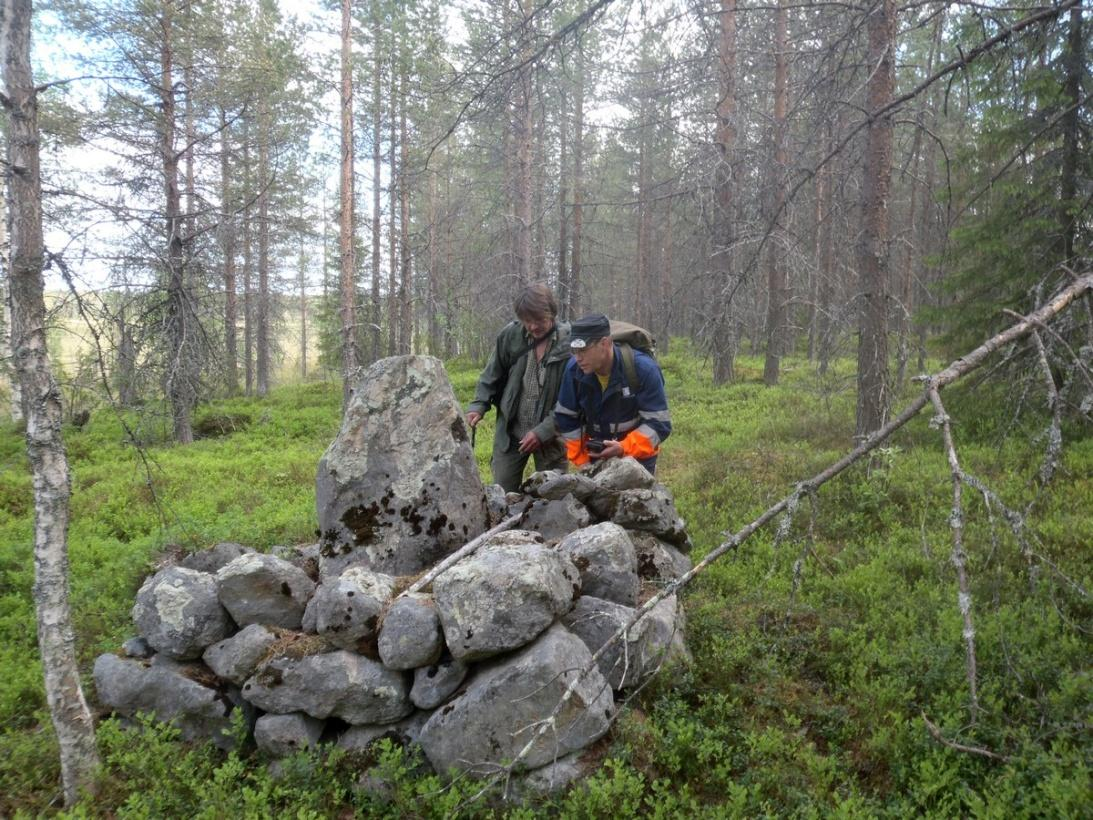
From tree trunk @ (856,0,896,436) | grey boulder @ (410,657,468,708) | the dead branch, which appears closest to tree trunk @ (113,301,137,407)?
grey boulder @ (410,657,468,708)

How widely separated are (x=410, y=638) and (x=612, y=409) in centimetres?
250

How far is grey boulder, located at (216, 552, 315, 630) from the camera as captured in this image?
4352mm

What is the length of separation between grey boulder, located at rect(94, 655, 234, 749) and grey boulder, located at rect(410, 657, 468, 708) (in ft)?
4.05

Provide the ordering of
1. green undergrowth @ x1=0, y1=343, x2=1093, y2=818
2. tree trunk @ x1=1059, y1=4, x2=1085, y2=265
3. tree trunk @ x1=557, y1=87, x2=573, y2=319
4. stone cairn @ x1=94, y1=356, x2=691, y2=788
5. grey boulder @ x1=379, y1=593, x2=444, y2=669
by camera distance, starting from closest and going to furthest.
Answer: green undergrowth @ x1=0, y1=343, x2=1093, y2=818, stone cairn @ x1=94, y1=356, x2=691, y2=788, grey boulder @ x1=379, y1=593, x2=444, y2=669, tree trunk @ x1=1059, y1=4, x2=1085, y2=265, tree trunk @ x1=557, y1=87, x2=573, y2=319

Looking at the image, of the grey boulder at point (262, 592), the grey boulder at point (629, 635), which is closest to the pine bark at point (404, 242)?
the grey boulder at point (262, 592)

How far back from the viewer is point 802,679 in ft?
14.4

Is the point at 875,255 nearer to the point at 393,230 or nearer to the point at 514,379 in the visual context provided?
the point at 514,379

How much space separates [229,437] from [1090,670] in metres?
15.7

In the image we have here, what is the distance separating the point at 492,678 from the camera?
12.1ft

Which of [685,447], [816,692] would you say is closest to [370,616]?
[816,692]

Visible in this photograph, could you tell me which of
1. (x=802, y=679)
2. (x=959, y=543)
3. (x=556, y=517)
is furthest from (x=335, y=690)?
(x=959, y=543)

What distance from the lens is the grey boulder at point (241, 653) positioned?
4.09m

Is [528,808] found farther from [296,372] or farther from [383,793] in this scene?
[296,372]

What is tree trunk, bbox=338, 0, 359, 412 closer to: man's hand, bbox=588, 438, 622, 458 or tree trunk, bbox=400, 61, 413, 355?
tree trunk, bbox=400, 61, 413, 355
